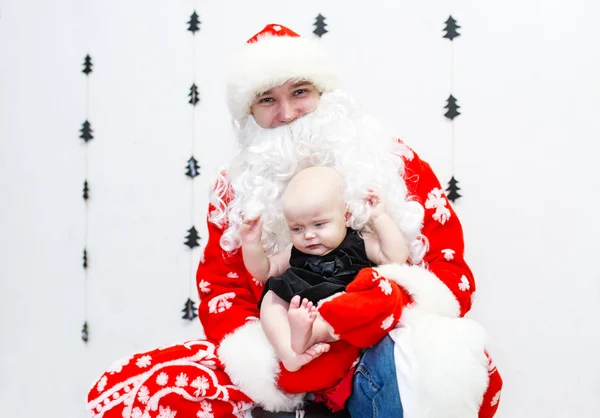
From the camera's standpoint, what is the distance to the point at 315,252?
1.40 m

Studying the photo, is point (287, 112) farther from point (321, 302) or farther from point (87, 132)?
point (87, 132)

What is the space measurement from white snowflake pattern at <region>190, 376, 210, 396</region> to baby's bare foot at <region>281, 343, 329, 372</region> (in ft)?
0.82

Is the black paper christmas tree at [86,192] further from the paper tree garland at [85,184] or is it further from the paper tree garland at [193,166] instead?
the paper tree garland at [193,166]

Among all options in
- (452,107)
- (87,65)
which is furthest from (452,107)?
(87,65)

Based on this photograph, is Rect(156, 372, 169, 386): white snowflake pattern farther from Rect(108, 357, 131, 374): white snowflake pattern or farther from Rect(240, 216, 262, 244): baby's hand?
Rect(240, 216, 262, 244): baby's hand

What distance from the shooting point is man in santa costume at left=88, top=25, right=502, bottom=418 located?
1.25 m

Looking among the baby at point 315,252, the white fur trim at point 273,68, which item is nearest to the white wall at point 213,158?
the white fur trim at point 273,68

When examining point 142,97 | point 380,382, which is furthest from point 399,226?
point 142,97

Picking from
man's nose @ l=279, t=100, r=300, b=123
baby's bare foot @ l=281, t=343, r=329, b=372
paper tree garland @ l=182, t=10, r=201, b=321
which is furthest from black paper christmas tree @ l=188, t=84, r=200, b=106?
baby's bare foot @ l=281, t=343, r=329, b=372

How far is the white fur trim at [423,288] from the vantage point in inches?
54.4

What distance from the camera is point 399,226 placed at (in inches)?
61.2

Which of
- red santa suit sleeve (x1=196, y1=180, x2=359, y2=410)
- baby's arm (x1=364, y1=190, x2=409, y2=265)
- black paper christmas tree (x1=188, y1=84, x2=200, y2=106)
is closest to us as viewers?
red santa suit sleeve (x1=196, y1=180, x2=359, y2=410)

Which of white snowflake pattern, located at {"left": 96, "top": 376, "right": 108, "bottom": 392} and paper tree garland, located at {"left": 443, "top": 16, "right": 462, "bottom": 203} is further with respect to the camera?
paper tree garland, located at {"left": 443, "top": 16, "right": 462, "bottom": 203}

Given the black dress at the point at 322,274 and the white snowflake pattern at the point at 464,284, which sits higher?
the black dress at the point at 322,274
